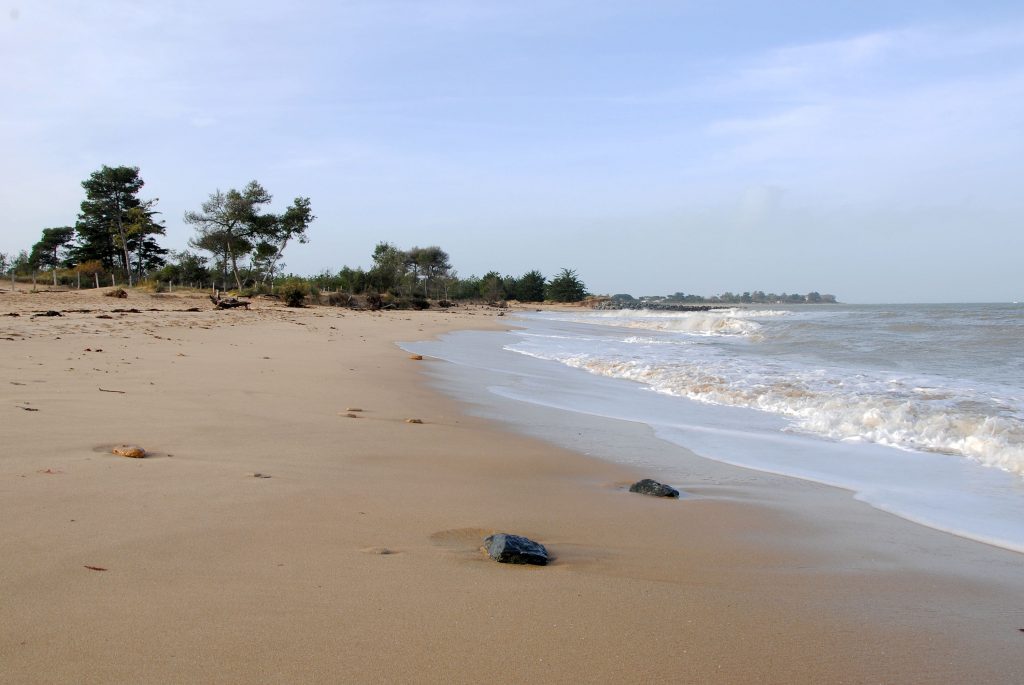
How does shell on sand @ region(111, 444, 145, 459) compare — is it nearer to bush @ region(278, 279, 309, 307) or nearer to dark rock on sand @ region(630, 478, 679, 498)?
dark rock on sand @ region(630, 478, 679, 498)

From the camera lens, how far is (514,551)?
262 cm

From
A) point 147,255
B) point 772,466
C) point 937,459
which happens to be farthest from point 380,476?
point 147,255

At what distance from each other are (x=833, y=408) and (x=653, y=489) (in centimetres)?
438

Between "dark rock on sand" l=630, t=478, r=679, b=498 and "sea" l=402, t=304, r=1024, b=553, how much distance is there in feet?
2.91

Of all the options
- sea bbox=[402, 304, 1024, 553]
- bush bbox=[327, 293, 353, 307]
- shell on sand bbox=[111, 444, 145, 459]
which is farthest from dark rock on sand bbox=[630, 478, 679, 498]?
bush bbox=[327, 293, 353, 307]

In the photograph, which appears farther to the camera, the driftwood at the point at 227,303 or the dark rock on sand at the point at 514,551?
the driftwood at the point at 227,303

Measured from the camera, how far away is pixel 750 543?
317 centimetres

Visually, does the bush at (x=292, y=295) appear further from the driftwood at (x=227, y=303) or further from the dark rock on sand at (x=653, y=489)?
the dark rock on sand at (x=653, y=489)

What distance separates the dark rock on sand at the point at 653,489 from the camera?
3938mm

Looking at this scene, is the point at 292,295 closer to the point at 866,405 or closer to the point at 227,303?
the point at 227,303

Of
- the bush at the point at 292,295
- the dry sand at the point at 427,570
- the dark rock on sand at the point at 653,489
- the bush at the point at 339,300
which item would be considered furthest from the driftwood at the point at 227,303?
the dark rock on sand at the point at 653,489

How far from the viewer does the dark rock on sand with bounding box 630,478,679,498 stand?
394cm

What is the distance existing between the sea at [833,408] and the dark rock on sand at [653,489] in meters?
0.89

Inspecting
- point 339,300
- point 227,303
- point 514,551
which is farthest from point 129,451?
point 339,300
